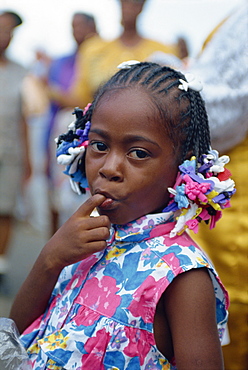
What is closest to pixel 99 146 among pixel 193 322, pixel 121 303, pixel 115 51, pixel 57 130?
pixel 121 303

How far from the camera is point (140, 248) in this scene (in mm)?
1679

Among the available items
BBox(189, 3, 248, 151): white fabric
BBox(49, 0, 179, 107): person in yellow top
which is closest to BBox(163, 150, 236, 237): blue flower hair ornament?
BBox(189, 3, 248, 151): white fabric

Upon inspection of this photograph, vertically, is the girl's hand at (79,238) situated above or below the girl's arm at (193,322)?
above

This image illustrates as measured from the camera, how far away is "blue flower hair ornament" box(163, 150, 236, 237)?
5.30 feet

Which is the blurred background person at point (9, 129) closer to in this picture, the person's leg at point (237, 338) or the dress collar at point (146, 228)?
the person's leg at point (237, 338)

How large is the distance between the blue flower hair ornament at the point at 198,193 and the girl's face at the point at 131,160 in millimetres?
50

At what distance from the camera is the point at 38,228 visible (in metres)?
7.57

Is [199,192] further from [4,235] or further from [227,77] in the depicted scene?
[4,235]

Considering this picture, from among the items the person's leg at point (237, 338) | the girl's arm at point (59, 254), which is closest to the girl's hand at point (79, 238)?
the girl's arm at point (59, 254)

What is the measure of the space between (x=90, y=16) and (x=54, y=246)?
17.6 feet

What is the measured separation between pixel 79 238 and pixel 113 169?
249 millimetres

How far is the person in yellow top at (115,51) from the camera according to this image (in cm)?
448

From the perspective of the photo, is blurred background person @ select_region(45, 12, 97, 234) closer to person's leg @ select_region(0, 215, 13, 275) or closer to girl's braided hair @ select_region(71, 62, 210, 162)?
person's leg @ select_region(0, 215, 13, 275)

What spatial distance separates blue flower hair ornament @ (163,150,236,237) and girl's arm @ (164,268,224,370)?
18 cm
